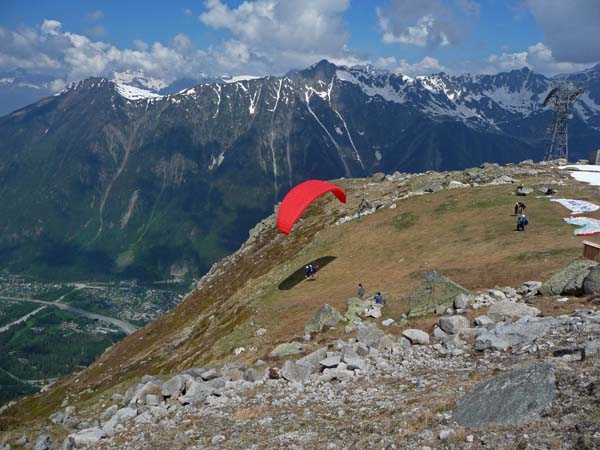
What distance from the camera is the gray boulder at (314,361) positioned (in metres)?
25.0

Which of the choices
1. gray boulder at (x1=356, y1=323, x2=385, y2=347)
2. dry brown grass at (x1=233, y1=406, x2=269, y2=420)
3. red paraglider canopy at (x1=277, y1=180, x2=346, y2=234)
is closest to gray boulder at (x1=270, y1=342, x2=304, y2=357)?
gray boulder at (x1=356, y1=323, x2=385, y2=347)

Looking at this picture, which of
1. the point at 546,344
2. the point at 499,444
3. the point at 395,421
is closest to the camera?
the point at 499,444

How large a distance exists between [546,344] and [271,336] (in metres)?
22.6

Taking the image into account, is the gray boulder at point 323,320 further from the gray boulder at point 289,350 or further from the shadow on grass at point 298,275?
the shadow on grass at point 298,275

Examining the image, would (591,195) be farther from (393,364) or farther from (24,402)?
(24,402)

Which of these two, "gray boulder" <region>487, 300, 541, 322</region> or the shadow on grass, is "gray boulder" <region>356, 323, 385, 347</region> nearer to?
"gray boulder" <region>487, 300, 541, 322</region>

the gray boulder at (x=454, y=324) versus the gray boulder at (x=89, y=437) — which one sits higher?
the gray boulder at (x=454, y=324)

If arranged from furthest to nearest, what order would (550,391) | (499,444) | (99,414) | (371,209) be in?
(371,209)
(99,414)
(550,391)
(499,444)

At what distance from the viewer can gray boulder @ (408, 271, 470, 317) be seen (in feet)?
102

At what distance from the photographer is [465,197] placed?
206 ft

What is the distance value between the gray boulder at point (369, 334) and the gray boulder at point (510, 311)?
6.94 m

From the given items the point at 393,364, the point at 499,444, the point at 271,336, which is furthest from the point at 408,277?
the point at 499,444

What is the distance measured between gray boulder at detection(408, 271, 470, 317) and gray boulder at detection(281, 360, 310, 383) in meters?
10.7

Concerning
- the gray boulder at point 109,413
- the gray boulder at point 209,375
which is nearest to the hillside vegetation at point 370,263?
the gray boulder at point 209,375
